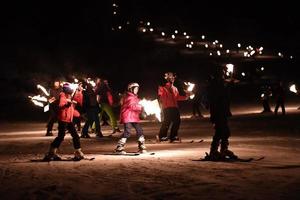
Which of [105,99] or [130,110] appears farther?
[105,99]

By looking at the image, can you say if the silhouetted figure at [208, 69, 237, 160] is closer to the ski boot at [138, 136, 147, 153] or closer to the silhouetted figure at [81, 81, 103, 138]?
the ski boot at [138, 136, 147, 153]

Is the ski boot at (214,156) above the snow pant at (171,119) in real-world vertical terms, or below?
below

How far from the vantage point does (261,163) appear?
13797mm

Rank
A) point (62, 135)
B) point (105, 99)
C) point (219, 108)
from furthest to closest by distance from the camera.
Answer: point (105, 99)
point (62, 135)
point (219, 108)

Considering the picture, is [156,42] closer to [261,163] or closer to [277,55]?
[277,55]

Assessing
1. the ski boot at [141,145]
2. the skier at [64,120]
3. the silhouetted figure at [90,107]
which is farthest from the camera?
the silhouetted figure at [90,107]

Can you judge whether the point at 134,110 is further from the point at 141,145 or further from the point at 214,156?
the point at 214,156

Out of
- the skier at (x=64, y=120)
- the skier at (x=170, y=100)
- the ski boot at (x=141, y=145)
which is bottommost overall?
the ski boot at (x=141, y=145)

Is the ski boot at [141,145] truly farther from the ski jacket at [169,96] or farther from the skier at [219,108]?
the ski jacket at [169,96]

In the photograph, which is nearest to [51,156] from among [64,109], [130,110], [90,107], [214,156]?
[64,109]

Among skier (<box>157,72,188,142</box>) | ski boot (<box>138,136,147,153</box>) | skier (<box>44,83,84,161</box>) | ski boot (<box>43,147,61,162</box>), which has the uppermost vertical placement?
skier (<box>157,72,188,142</box>)

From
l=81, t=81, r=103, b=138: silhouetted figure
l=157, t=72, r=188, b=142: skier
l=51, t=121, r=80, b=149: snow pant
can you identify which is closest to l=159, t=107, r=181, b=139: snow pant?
l=157, t=72, r=188, b=142: skier

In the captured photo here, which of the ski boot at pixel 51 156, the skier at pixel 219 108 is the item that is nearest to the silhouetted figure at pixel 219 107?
the skier at pixel 219 108

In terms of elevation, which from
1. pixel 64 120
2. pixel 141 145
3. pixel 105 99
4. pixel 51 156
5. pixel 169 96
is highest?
pixel 105 99
